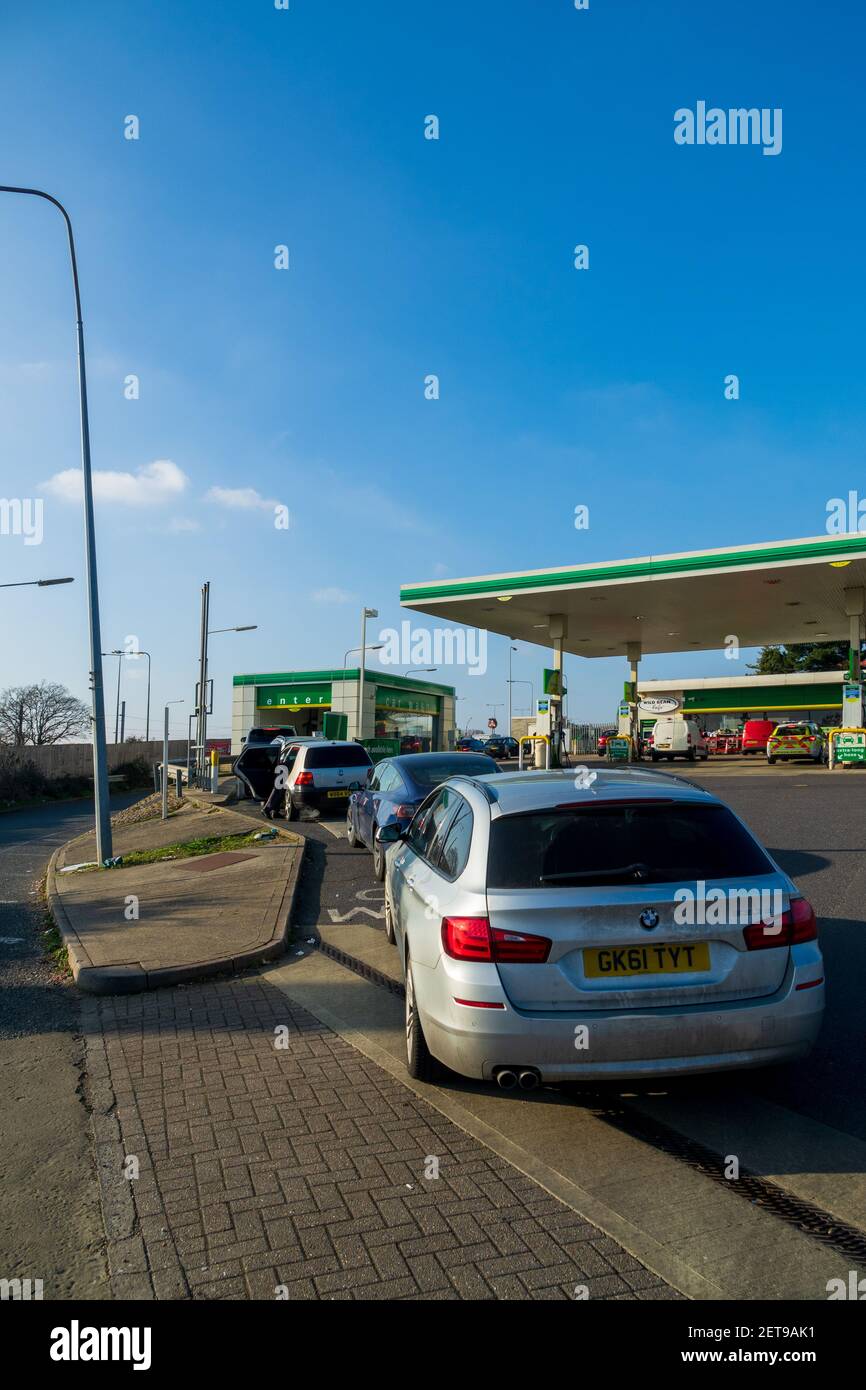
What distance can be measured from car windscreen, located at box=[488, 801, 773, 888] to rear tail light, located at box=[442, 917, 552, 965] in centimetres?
21

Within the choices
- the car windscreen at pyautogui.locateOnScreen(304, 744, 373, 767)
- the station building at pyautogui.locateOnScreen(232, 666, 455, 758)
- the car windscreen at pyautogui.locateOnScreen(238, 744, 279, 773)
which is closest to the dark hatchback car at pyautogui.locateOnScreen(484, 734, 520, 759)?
the station building at pyautogui.locateOnScreen(232, 666, 455, 758)

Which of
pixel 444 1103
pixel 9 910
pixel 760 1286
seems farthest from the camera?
pixel 9 910

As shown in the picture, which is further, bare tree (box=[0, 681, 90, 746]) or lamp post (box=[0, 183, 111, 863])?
bare tree (box=[0, 681, 90, 746])

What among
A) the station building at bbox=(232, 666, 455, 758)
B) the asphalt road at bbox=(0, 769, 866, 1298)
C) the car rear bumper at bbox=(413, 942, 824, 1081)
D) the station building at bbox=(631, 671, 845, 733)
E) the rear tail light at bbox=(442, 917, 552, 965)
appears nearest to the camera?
the asphalt road at bbox=(0, 769, 866, 1298)

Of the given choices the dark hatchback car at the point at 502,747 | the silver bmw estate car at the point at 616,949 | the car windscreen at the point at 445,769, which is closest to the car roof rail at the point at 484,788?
the silver bmw estate car at the point at 616,949

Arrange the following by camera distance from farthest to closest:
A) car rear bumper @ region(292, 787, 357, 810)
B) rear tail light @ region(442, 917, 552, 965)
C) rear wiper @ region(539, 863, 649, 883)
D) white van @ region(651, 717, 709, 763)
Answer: white van @ region(651, 717, 709, 763) → car rear bumper @ region(292, 787, 357, 810) → rear wiper @ region(539, 863, 649, 883) → rear tail light @ region(442, 917, 552, 965)

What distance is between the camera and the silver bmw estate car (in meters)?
3.78

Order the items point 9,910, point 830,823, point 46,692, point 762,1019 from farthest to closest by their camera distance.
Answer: point 46,692, point 830,823, point 9,910, point 762,1019

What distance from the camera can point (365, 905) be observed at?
377 inches

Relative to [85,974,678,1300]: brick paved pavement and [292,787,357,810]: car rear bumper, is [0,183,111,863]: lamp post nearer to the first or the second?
[292,787,357,810]: car rear bumper

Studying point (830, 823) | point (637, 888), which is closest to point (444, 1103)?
point (637, 888)

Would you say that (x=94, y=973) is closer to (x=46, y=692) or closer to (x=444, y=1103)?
(x=444, y=1103)

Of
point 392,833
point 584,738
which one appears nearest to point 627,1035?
point 392,833
